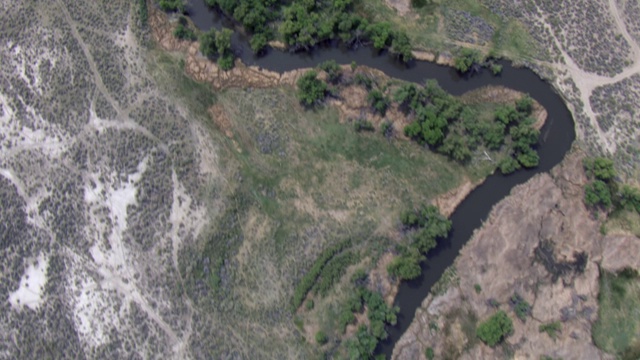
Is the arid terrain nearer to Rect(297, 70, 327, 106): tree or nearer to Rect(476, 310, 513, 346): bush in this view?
Rect(476, 310, 513, 346): bush

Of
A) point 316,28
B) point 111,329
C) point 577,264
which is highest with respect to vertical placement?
point 316,28

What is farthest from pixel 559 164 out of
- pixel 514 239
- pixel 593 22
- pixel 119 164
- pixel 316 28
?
pixel 119 164

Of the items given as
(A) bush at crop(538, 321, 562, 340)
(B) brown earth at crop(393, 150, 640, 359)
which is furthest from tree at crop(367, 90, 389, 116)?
(A) bush at crop(538, 321, 562, 340)

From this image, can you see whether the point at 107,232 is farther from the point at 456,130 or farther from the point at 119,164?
the point at 456,130

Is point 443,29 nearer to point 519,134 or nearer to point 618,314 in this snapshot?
point 519,134

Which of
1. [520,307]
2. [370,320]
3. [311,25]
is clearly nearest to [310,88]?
[311,25]

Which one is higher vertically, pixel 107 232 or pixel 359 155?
pixel 359 155

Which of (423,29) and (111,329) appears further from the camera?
(423,29)
